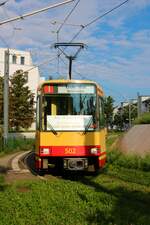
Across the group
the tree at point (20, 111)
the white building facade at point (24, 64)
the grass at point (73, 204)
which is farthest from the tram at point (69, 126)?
the white building facade at point (24, 64)

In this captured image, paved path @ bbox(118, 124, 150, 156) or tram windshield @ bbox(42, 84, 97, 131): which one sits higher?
tram windshield @ bbox(42, 84, 97, 131)

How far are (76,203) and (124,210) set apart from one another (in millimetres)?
1181

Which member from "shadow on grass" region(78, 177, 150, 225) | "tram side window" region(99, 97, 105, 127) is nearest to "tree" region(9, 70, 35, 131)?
"tram side window" region(99, 97, 105, 127)

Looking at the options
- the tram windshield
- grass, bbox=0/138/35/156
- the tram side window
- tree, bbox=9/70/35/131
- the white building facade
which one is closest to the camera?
the tram windshield

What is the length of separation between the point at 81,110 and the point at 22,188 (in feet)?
15.9

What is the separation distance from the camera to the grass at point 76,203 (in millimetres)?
9336

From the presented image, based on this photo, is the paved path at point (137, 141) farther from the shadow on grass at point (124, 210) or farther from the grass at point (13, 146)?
the grass at point (13, 146)

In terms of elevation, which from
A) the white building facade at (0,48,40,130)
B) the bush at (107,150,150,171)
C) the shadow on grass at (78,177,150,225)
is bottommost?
the shadow on grass at (78,177,150,225)

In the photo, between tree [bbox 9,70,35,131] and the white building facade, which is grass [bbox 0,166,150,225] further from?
the white building facade

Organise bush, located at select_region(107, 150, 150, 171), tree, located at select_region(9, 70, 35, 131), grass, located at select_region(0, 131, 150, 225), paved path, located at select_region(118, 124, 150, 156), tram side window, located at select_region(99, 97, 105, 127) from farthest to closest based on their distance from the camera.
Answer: tree, located at select_region(9, 70, 35, 131) → paved path, located at select_region(118, 124, 150, 156) → bush, located at select_region(107, 150, 150, 171) → tram side window, located at select_region(99, 97, 105, 127) → grass, located at select_region(0, 131, 150, 225)

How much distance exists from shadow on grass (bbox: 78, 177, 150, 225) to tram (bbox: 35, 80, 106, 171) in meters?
3.91

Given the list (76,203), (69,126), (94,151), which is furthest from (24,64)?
(76,203)

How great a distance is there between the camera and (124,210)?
10305 mm

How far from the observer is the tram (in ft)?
57.4
